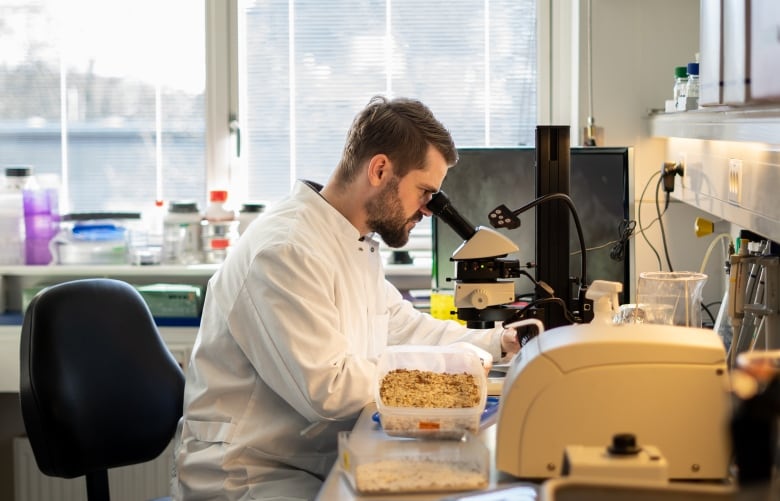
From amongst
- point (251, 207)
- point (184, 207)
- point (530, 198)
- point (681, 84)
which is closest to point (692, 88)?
point (681, 84)

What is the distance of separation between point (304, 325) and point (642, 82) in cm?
178

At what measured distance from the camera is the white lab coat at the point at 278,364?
200 cm

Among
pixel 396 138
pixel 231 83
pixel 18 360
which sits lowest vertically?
pixel 18 360

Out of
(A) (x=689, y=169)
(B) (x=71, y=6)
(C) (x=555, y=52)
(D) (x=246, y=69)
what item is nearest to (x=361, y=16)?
(D) (x=246, y=69)

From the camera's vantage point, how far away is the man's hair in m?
Answer: 2.28

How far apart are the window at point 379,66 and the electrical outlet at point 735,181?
1524mm

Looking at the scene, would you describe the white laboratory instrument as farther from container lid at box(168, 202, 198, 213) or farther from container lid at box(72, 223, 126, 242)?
container lid at box(72, 223, 126, 242)

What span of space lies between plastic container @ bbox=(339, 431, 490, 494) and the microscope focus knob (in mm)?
356

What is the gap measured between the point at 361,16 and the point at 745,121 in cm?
201

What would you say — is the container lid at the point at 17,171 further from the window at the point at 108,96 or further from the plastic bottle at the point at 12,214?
the window at the point at 108,96

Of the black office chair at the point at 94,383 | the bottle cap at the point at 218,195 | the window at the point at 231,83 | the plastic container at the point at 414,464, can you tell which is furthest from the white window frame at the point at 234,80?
the plastic container at the point at 414,464

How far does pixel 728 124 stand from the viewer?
1961 millimetres

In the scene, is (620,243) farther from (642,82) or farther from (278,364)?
(278,364)

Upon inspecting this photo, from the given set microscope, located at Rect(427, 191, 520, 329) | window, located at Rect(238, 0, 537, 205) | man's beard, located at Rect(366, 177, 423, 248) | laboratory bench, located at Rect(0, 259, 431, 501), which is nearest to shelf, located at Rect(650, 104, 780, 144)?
microscope, located at Rect(427, 191, 520, 329)
